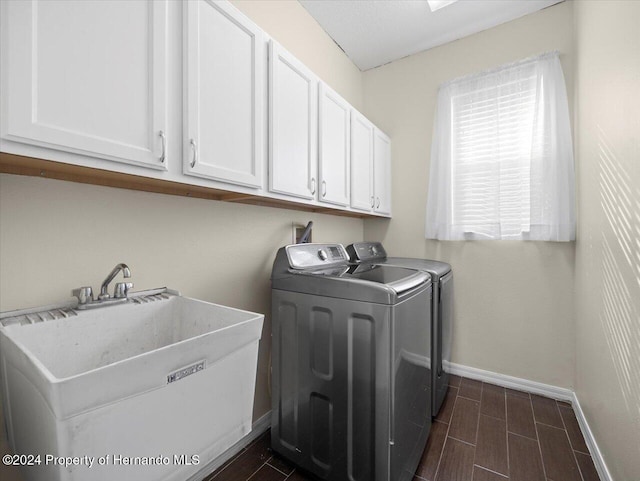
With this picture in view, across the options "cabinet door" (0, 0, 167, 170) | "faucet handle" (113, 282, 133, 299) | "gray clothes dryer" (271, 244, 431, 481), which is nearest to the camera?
"cabinet door" (0, 0, 167, 170)

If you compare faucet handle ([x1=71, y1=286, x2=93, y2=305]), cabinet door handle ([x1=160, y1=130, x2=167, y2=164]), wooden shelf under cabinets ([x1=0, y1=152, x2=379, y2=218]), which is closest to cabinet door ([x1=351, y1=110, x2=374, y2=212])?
wooden shelf under cabinets ([x1=0, y1=152, x2=379, y2=218])

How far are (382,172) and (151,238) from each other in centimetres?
198

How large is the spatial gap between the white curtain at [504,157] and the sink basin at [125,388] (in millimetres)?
2110

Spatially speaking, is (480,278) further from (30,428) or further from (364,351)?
(30,428)

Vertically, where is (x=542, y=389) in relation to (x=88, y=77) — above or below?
below

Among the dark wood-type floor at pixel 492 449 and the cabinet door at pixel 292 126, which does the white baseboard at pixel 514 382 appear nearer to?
the dark wood-type floor at pixel 492 449

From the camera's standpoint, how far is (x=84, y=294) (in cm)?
96

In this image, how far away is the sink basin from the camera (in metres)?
0.53

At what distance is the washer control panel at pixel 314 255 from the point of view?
158cm

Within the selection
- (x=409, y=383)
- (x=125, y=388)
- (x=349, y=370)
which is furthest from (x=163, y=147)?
(x=409, y=383)

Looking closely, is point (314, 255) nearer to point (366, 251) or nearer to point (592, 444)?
Result: point (366, 251)

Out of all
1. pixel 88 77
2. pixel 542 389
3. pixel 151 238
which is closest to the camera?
pixel 88 77

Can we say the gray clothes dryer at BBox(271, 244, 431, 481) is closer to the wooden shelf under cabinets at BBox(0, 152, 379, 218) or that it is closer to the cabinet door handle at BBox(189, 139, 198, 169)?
the wooden shelf under cabinets at BBox(0, 152, 379, 218)

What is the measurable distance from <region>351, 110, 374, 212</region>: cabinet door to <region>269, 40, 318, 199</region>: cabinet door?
19.2 inches
